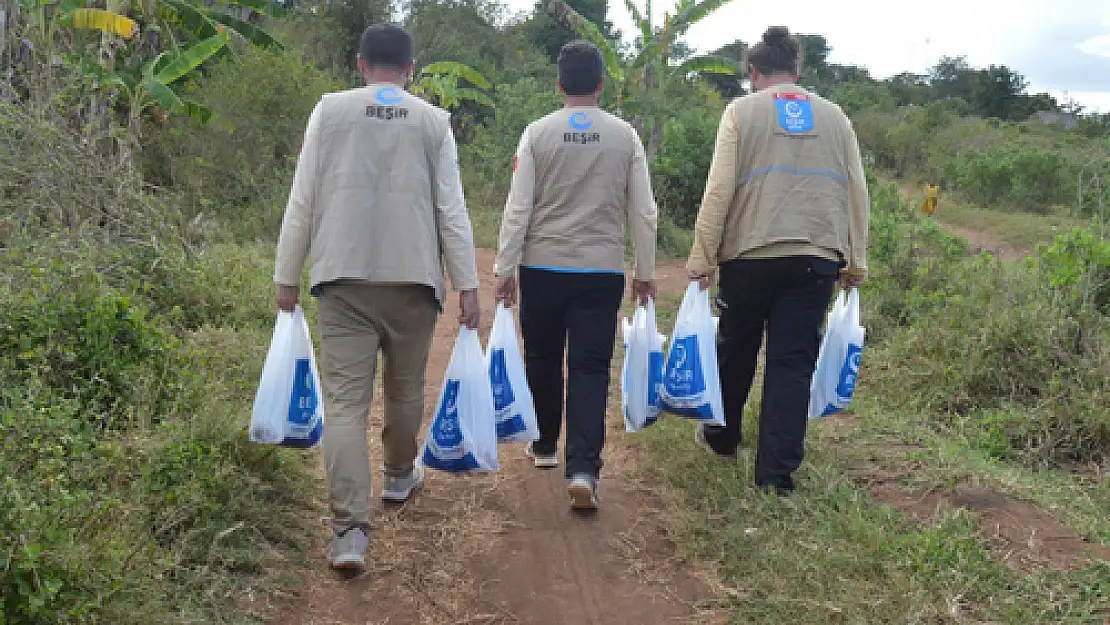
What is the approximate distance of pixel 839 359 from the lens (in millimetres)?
4441

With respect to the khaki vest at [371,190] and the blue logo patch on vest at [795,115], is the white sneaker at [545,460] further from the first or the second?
the blue logo patch on vest at [795,115]

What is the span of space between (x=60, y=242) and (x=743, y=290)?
354cm

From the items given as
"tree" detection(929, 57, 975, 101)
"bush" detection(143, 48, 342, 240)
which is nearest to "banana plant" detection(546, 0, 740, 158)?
"bush" detection(143, 48, 342, 240)

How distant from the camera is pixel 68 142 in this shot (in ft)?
18.6

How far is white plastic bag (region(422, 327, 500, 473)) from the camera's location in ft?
12.6

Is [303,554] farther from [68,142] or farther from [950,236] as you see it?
[950,236]

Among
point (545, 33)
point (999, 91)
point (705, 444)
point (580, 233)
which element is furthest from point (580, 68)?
point (999, 91)

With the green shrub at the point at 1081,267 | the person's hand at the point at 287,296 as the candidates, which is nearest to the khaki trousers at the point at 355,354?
the person's hand at the point at 287,296

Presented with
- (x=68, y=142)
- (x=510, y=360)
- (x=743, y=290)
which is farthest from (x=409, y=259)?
(x=68, y=142)

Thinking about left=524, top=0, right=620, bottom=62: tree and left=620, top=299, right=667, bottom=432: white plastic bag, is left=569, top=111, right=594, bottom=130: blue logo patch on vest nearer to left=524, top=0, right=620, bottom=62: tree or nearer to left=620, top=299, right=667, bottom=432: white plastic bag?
left=620, top=299, right=667, bottom=432: white plastic bag

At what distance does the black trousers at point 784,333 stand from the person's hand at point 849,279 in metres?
0.26

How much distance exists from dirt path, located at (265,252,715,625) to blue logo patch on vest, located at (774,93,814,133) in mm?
1835

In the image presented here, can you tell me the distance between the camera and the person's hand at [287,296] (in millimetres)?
3531

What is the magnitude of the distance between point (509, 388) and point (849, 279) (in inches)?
66.9
